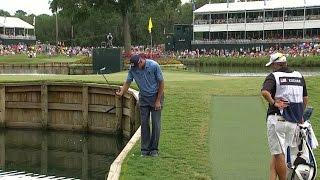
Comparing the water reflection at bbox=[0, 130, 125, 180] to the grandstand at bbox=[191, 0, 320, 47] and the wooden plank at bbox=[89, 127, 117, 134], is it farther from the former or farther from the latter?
the grandstand at bbox=[191, 0, 320, 47]

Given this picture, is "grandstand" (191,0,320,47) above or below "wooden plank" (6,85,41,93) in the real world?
above

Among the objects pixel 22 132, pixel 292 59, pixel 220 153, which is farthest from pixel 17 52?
pixel 220 153

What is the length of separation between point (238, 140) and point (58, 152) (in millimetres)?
7815

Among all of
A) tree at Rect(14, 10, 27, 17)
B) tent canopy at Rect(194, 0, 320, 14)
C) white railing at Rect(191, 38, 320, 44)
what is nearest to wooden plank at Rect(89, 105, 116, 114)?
white railing at Rect(191, 38, 320, 44)

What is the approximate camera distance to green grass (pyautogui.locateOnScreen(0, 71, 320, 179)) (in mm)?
9219

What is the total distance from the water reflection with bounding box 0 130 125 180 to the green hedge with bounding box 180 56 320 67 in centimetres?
4076

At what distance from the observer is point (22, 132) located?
69.8ft

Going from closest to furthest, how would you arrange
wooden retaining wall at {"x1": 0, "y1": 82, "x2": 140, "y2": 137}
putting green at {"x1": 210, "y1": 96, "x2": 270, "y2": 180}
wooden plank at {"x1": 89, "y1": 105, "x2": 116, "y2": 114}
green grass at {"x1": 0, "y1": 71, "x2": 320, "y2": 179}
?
1. green grass at {"x1": 0, "y1": 71, "x2": 320, "y2": 179}
2. putting green at {"x1": 210, "y1": 96, "x2": 270, "y2": 180}
3. wooden plank at {"x1": 89, "y1": 105, "x2": 116, "y2": 114}
4. wooden retaining wall at {"x1": 0, "y1": 82, "x2": 140, "y2": 137}

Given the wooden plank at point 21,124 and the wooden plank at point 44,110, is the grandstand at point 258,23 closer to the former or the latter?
the wooden plank at point 44,110

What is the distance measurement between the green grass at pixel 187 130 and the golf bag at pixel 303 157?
5.21 ft

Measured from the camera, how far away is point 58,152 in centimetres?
1780

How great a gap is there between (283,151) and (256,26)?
72055 mm

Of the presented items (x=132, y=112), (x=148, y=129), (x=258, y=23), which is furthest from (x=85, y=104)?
(x=258, y=23)

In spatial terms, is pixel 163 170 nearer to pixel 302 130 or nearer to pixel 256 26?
pixel 302 130
